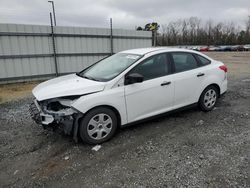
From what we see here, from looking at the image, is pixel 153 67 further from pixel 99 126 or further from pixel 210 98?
pixel 210 98

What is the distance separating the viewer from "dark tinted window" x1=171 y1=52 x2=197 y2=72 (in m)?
4.23

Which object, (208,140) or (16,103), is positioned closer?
(208,140)

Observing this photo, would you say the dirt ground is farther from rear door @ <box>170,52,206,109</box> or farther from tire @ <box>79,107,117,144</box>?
rear door @ <box>170,52,206,109</box>

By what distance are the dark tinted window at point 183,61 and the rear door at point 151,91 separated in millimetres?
228

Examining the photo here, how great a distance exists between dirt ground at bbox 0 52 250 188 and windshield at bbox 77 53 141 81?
44.1 inches

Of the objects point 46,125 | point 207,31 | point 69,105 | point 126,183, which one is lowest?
point 126,183

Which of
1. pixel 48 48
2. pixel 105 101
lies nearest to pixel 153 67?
pixel 105 101

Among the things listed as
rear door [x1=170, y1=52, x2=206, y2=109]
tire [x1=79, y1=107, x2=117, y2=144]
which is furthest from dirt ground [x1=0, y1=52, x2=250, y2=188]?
rear door [x1=170, y1=52, x2=206, y2=109]

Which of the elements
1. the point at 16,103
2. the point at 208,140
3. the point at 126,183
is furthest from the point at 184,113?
the point at 16,103

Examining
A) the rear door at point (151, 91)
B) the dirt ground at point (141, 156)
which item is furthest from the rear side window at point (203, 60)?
the dirt ground at point (141, 156)

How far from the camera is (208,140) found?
3.52 m

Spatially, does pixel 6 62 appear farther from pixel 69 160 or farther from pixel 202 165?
pixel 202 165

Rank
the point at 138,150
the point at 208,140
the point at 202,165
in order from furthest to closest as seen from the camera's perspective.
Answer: the point at 208,140 < the point at 138,150 < the point at 202,165

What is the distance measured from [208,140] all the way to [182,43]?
7186 cm
